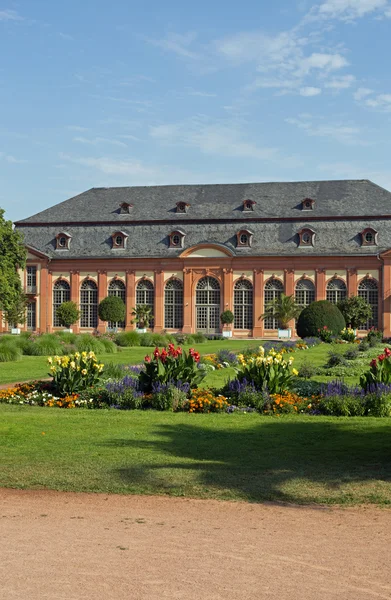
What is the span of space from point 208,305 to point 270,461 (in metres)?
51.7

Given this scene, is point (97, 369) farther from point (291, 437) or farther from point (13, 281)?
point (13, 281)

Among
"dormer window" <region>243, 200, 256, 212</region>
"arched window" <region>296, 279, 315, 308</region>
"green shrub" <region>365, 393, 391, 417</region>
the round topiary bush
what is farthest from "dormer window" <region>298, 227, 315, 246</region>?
"green shrub" <region>365, 393, 391, 417</region>

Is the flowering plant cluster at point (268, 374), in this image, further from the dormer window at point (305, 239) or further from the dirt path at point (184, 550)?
the dormer window at point (305, 239)

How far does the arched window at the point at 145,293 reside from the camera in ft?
203

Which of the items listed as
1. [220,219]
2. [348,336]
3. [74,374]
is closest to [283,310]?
[220,219]

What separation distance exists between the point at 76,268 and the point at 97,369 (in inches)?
1845

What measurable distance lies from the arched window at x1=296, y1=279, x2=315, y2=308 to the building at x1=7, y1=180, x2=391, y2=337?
8cm

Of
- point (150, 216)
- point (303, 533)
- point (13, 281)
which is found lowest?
point (303, 533)

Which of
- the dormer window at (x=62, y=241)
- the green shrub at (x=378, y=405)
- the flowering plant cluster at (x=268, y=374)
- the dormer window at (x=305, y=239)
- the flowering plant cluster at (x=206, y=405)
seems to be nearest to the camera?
the green shrub at (x=378, y=405)

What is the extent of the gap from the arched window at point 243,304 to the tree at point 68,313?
499 inches

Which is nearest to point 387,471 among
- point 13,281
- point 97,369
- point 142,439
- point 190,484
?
point 190,484

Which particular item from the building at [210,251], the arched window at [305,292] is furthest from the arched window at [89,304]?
the arched window at [305,292]

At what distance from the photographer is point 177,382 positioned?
15.5 metres

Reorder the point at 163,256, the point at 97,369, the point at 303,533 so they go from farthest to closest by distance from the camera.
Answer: the point at 163,256 < the point at 97,369 < the point at 303,533
